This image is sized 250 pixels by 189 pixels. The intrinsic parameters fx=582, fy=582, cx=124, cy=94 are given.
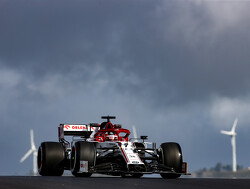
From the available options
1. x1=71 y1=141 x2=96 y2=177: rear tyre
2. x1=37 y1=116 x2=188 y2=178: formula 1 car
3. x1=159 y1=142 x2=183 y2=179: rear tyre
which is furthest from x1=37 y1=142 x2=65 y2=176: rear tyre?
x1=159 y1=142 x2=183 y2=179: rear tyre

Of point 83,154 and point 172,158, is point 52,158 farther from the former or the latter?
point 172,158

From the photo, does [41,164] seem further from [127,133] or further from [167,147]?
[167,147]

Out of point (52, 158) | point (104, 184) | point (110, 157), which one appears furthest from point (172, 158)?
point (104, 184)

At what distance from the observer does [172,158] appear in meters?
32.6

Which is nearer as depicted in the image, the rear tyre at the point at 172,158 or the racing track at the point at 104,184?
the racing track at the point at 104,184

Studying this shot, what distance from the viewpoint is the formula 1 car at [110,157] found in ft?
100

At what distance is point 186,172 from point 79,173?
5947mm

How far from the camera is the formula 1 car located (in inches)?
1201

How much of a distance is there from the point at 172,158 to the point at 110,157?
11.4 feet

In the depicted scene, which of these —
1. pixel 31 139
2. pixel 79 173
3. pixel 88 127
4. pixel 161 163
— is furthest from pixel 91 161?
pixel 31 139

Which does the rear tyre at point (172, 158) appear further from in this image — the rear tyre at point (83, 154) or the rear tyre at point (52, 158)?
the rear tyre at point (52, 158)

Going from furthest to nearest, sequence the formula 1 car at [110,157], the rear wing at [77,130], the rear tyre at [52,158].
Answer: the rear wing at [77,130] < the rear tyre at [52,158] < the formula 1 car at [110,157]

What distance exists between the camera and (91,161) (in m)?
30.6

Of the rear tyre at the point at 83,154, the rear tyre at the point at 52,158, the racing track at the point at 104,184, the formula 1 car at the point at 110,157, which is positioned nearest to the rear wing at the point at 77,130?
the formula 1 car at the point at 110,157
